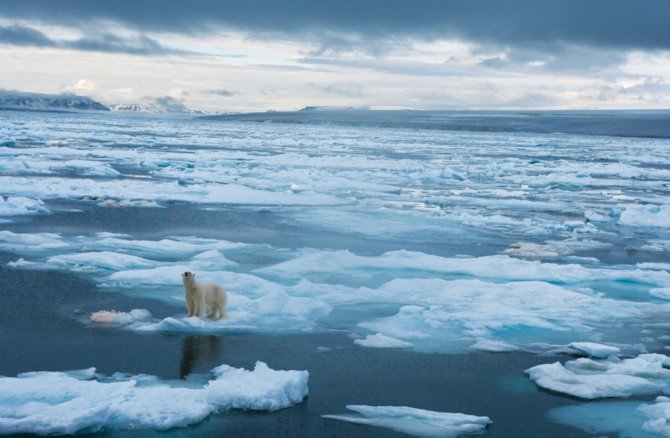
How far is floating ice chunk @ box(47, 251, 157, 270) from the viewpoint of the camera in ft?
27.4

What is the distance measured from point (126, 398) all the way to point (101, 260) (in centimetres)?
401

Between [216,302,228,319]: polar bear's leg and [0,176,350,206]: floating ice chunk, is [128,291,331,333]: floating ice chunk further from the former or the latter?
[0,176,350,206]: floating ice chunk

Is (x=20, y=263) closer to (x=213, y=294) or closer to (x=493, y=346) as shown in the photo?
(x=213, y=294)

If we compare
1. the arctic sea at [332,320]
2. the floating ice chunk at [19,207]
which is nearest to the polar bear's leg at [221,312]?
the arctic sea at [332,320]

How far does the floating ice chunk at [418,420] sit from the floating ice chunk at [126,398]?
0.43 m

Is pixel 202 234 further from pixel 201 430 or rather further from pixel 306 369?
pixel 201 430

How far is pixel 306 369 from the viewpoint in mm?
5570

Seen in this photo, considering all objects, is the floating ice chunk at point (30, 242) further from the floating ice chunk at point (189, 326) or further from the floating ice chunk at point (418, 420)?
the floating ice chunk at point (418, 420)

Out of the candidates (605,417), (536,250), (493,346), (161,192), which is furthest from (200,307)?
(161,192)

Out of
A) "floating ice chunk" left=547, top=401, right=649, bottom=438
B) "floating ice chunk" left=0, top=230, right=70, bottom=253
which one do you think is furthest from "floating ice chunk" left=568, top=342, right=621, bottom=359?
"floating ice chunk" left=0, top=230, right=70, bottom=253

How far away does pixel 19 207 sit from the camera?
1222 centimetres

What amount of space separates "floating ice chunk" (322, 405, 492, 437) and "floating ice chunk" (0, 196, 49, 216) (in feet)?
28.7

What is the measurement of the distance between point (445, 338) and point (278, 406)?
1.99 meters

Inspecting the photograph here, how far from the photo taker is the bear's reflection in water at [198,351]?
5.52 m
